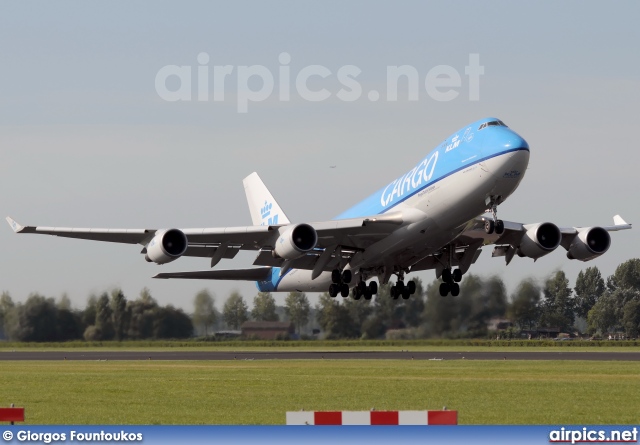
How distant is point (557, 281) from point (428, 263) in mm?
24438

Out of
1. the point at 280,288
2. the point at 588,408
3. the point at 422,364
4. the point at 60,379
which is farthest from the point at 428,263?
the point at 588,408

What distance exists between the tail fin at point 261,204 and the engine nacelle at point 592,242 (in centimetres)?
1698

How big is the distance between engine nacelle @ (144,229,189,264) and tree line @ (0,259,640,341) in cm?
2575

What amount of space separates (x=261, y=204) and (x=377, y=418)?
43.4m

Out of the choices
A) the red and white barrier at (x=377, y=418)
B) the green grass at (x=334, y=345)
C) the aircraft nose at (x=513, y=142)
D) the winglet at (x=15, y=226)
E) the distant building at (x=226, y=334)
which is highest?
the aircraft nose at (x=513, y=142)

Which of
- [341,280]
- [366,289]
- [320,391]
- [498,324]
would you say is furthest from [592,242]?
[498,324]

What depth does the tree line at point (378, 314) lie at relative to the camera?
206 feet

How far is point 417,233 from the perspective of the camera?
125ft

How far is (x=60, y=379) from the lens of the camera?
3853 cm

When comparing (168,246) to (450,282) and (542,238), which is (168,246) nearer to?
(450,282)

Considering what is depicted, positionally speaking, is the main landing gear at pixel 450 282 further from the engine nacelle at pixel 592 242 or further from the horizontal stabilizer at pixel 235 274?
the horizontal stabilizer at pixel 235 274

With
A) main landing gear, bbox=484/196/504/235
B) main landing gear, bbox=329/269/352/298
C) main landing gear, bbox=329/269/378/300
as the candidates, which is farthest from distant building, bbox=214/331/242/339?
main landing gear, bbox=484/196/504/235

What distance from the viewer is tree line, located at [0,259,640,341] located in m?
62.9

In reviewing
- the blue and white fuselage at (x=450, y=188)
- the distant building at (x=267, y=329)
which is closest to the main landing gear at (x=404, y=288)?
the blue and white fuselage at (x=450, y=188)
